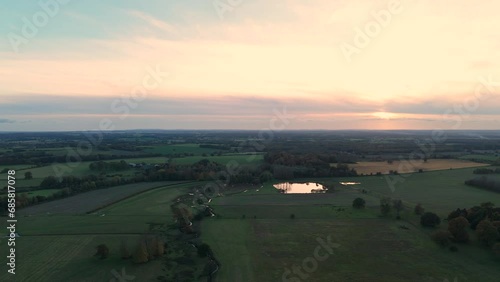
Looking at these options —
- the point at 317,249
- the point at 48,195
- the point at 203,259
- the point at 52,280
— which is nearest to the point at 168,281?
the point at 203,259

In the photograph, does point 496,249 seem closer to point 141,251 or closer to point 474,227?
point 474,227

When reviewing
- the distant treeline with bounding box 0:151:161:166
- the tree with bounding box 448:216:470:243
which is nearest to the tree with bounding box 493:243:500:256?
the tree with bounding box 448:216:470:243

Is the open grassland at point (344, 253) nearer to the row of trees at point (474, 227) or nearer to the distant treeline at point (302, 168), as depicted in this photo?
the row of trees at point (474, 227)

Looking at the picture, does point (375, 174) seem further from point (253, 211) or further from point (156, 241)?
point (156, 241)

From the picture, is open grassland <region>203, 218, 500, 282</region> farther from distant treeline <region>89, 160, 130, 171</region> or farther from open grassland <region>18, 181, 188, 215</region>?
distant treeline <region>89, 160, 130, 171</region>

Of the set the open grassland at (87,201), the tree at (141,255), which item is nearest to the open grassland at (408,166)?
the open grassland at (87,201)

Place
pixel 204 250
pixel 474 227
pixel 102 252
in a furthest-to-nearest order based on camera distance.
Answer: pixel 474 227 < pixel 204 250 < pixel 102 252

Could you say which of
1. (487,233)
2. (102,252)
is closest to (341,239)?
(487,233)

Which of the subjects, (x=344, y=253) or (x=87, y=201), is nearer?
(x=344, y=253)

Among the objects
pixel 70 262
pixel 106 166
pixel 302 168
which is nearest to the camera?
pixel 70 262
